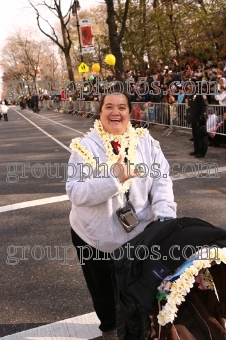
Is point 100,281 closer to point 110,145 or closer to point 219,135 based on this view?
point 110,145

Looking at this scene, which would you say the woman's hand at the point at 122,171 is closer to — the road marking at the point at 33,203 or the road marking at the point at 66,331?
the road marking at the point at 66,331

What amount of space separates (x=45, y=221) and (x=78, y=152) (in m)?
3.42

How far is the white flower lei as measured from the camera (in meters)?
2.41

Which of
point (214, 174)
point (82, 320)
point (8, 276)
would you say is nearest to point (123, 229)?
point (82, 320)

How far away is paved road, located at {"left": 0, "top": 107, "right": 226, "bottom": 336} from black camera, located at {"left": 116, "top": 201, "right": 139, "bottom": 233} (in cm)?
142

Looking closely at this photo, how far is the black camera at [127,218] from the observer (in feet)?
7.77

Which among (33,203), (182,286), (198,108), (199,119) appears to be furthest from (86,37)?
(182,286)

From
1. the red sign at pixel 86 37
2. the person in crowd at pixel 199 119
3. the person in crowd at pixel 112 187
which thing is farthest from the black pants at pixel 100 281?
the red sign at pixel 86 37

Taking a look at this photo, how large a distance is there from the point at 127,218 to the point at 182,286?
0.72 m

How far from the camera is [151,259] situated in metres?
1.83

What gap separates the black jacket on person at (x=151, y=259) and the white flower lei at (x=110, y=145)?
0.51 meters

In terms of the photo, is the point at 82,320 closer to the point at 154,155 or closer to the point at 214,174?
the point at 154,155

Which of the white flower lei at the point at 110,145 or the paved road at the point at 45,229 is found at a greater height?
the white flower lei at the point at 110,145

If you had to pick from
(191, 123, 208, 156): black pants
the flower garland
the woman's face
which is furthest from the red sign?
the flower garland
